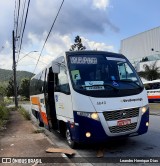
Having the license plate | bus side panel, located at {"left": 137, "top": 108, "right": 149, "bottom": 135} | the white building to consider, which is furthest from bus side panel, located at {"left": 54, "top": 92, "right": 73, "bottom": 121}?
the white building

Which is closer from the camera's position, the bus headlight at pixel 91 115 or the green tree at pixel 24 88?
the bus headlight at pixel 91 115

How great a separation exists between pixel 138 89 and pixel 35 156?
3.27 m

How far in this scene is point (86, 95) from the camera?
8.53m

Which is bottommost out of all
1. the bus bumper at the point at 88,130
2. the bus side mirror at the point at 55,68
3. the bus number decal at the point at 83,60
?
the bus bumper at the point at 88,130

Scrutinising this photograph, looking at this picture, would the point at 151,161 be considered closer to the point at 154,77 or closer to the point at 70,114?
the point at 70,114

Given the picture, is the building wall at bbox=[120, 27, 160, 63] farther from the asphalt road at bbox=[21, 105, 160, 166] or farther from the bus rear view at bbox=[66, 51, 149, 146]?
the bus rear view at bbox=[66, 51, 149, 146]

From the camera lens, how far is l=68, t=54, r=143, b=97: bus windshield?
8.70 m

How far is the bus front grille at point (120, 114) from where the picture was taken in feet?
27.4

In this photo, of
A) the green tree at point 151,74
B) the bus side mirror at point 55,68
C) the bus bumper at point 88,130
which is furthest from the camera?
the green tree at point 151,74

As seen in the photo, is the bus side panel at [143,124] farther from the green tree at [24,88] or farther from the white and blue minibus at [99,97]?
the green tree at [24,88]

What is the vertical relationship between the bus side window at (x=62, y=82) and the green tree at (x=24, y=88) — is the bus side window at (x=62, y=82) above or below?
below

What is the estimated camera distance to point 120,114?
848 centimetres

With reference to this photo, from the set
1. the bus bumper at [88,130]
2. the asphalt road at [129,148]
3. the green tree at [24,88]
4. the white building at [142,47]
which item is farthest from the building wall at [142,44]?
the bus bumper at [88,130]

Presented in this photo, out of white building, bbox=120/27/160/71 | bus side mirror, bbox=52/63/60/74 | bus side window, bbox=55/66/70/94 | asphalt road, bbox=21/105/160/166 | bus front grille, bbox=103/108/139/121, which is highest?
white building, bbox=120/27/160/71
